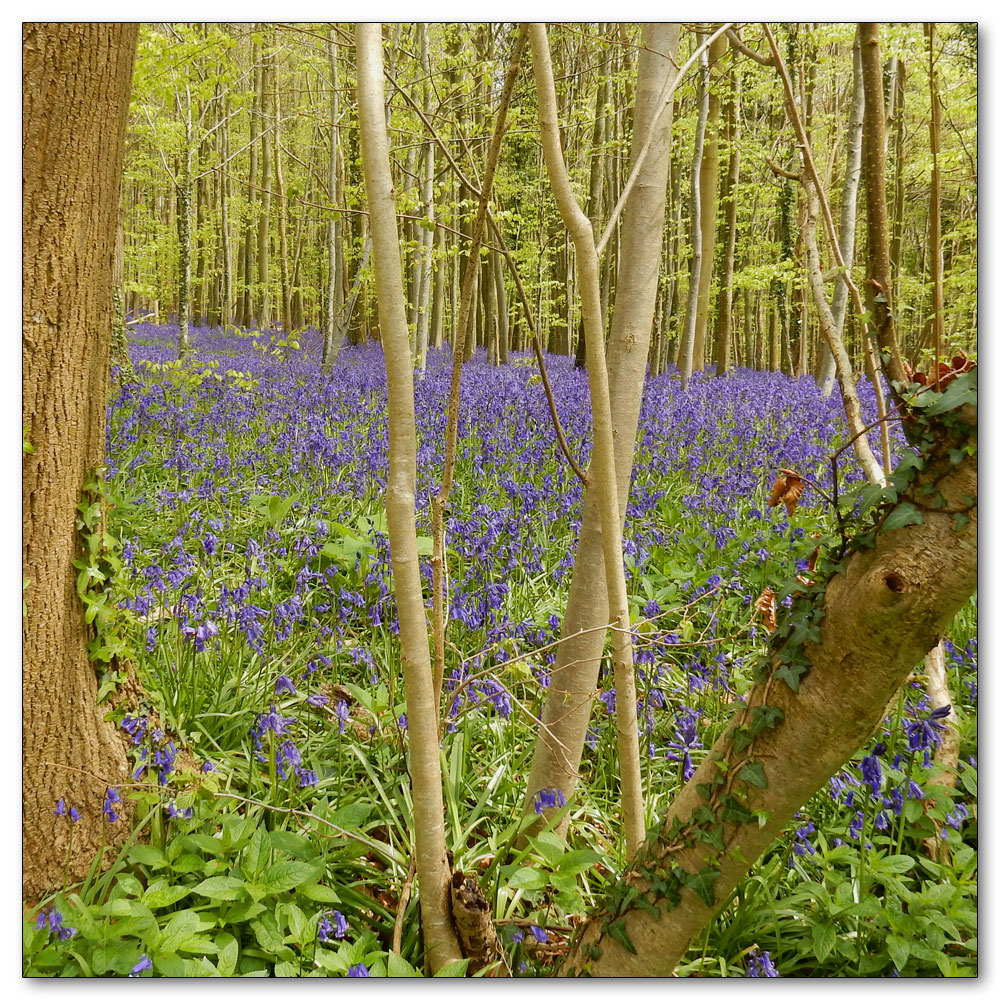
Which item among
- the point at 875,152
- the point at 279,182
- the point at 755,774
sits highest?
the point at 279,182

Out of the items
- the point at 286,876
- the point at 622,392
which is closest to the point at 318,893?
the point at 286,876

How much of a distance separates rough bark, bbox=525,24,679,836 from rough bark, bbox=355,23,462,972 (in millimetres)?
312

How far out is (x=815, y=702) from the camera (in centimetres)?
108

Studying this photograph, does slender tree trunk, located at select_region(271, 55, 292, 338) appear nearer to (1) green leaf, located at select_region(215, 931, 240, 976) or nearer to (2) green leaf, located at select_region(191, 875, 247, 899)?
(2) green leaf, located at select_region(191, 875, 247, 899)

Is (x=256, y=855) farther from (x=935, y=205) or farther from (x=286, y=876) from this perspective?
(x=935, y=205)

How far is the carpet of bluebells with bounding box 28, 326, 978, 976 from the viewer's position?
1646mm

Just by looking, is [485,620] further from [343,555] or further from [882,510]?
[882,510]

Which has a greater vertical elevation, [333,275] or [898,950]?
[333,275]

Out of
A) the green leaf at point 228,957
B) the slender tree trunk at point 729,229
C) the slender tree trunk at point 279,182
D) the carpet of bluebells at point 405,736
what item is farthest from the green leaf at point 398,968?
the slender tree trunk at point 729,229

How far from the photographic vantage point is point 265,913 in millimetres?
1649

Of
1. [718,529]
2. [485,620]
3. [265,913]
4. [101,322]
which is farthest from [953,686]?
[101,322]

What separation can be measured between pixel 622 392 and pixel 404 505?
0.72m

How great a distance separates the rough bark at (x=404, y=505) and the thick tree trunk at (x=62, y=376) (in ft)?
2.40

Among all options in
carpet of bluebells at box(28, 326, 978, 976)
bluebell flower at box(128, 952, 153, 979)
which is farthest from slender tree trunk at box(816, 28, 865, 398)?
bluebell flower at box(128, 952, 153, 979)
